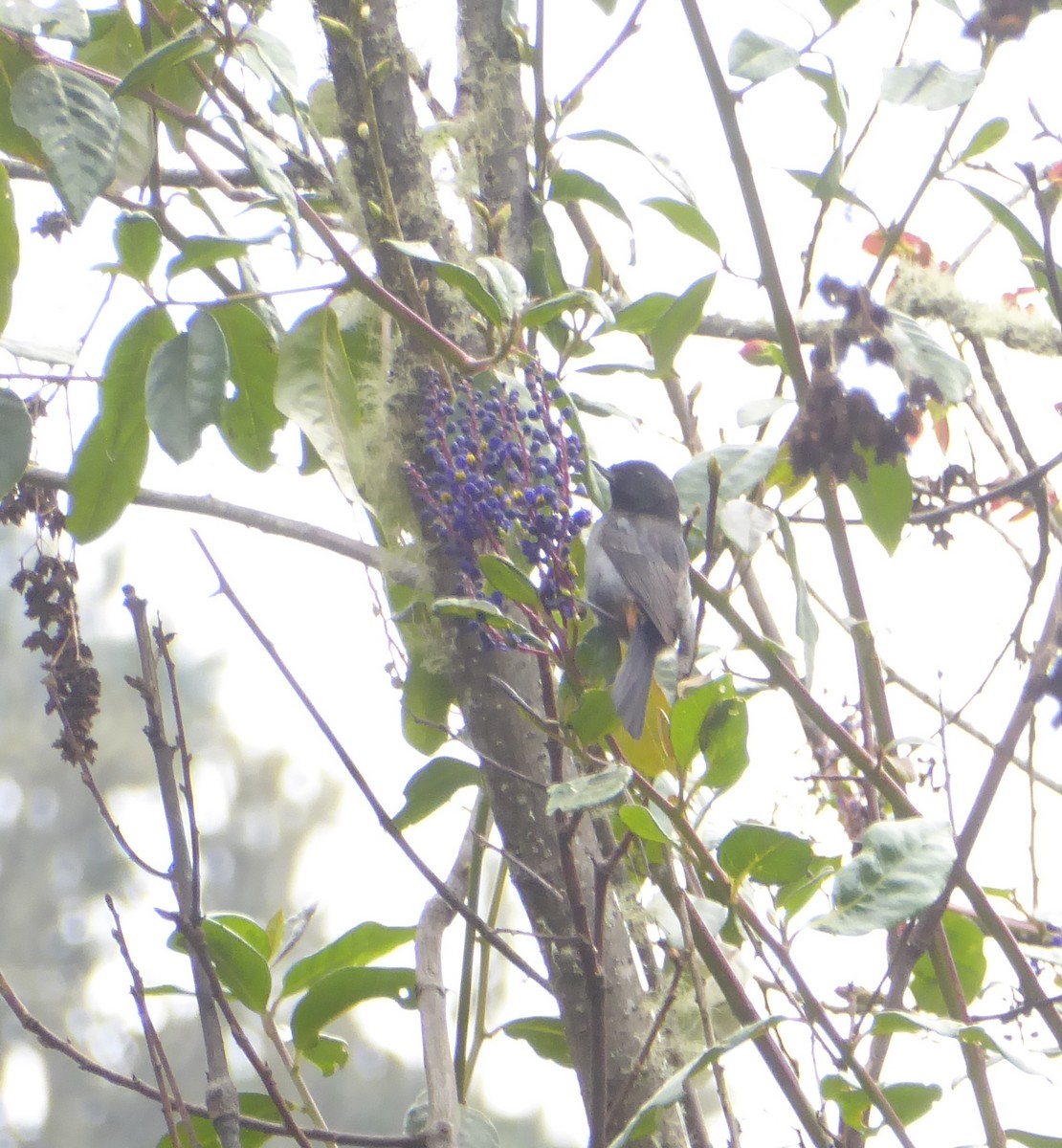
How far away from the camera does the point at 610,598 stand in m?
1.87

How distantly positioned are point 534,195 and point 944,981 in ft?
3.36

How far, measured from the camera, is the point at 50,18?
1.10m

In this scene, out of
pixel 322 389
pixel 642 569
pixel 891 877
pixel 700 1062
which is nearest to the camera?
pixel 700 1062

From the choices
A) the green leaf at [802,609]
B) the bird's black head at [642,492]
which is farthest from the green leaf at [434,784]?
the bird's black head at [642,492]

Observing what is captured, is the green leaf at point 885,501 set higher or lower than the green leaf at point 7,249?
lower

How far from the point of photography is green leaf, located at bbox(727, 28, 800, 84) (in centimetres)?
112

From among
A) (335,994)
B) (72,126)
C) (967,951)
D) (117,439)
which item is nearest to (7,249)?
(72,126)

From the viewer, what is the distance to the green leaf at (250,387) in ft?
4.25

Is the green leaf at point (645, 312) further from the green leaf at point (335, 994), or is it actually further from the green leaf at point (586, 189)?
the green leaf at point (335, 994)

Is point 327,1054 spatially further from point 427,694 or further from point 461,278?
point 461,278

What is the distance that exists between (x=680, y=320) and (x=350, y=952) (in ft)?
2.51

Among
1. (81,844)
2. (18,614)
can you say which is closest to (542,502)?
(81,844)

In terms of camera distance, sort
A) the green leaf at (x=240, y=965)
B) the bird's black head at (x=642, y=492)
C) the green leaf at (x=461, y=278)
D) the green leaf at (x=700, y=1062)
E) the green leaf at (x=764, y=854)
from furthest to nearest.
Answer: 1. the bird's black head at (x=642, y=492)
2. the green leaf at (x=240, y=965)
3. the green leaf at (x=461, y=278)
4. the green leaf at (x=764, y=854)
5. the green leaf at (x=700, y=1062)

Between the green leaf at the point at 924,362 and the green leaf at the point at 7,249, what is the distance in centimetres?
79
